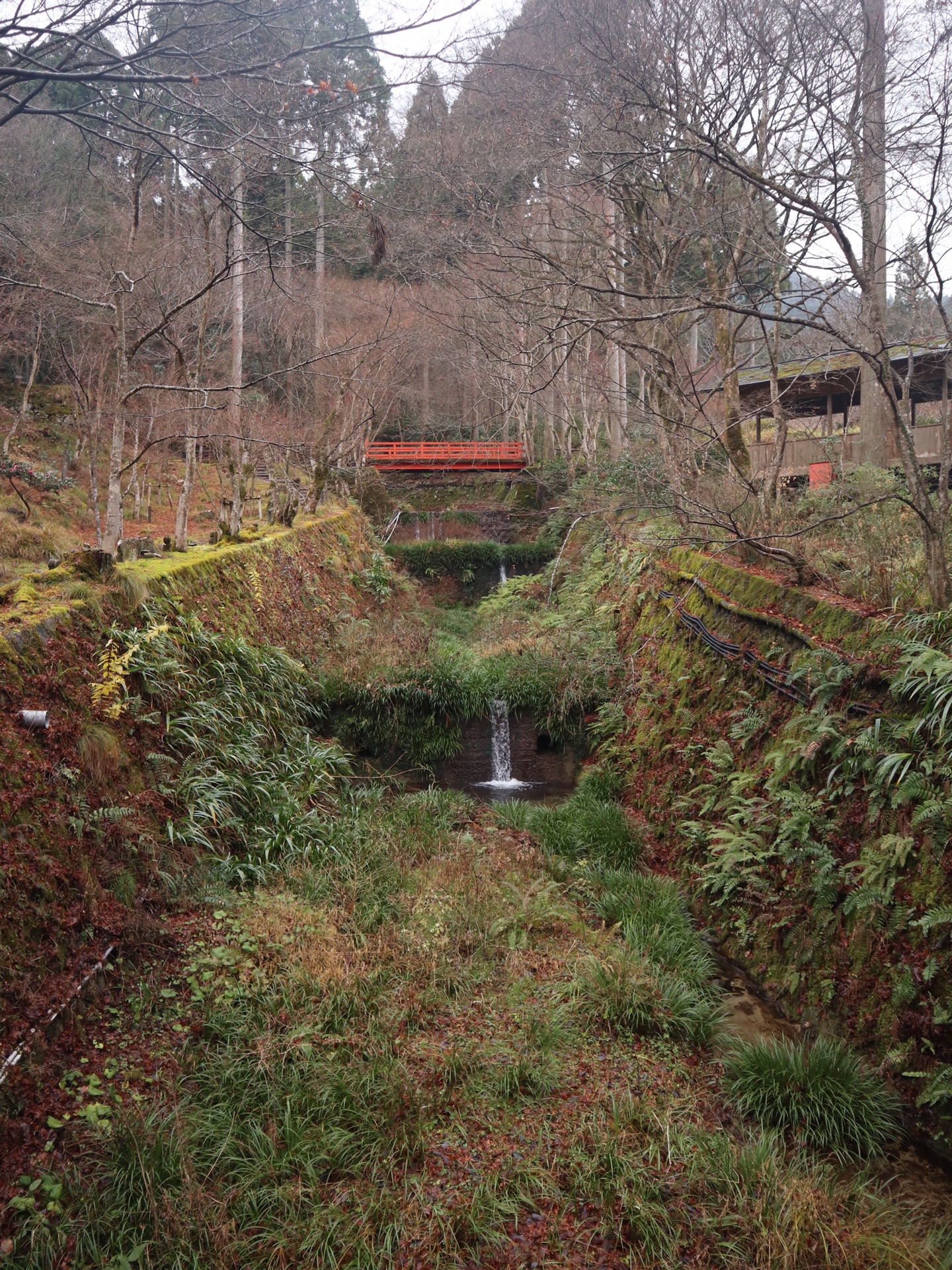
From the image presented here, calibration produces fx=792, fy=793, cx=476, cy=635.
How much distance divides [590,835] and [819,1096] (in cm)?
381

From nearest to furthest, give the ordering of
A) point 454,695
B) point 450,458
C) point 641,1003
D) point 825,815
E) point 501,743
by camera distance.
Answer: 1. point 641,1003
2. point 825,815
3. point 454,695
4. point 501,743
5. point 450,458

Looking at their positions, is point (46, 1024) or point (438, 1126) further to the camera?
point (438, 1126)

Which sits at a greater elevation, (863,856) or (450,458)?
(450,458)

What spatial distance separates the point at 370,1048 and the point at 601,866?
130 inches

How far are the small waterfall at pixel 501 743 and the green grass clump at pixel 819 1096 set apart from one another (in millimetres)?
6958

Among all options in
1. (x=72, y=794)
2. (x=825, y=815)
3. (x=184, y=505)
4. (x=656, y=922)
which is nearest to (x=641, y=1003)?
(x=656, y=922)

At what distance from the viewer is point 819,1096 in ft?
13.9

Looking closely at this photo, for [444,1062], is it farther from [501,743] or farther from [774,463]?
[774,463]

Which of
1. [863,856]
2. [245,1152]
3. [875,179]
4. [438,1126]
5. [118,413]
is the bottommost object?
[438,1126]

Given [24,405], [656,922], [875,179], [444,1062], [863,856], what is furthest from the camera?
[24,405]

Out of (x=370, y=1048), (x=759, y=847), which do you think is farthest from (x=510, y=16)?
(x=370, y=1048)

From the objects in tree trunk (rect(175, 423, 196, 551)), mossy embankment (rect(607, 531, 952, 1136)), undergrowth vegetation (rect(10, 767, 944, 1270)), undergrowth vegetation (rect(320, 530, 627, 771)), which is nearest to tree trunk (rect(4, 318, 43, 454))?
tree trunk (rect(175, 423, 196, 551))

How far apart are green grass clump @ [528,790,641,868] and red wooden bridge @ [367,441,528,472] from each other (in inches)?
848

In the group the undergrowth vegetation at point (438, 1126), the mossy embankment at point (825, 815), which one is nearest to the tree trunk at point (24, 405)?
the undergrowth vegetation at point (438, 1126)
